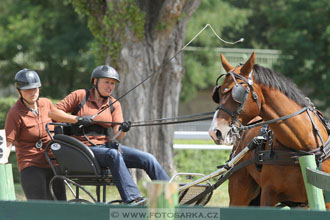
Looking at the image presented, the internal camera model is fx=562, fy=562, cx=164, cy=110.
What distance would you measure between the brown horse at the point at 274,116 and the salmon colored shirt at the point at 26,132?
1.86 meters

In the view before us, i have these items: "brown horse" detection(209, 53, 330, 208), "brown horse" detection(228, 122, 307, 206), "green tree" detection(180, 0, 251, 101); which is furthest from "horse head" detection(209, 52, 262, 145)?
"green tree" detection(180, 0, 251, 101)

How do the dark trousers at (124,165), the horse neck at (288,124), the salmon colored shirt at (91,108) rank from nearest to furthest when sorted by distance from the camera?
the horse neck at (288,124) < the dark trousers at (124,165) < the salmon colored shirt at (91,108)

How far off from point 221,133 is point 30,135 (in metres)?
2.00

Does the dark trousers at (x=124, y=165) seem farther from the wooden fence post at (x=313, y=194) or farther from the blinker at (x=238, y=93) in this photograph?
the wooden fence post at (x=313, y=194)

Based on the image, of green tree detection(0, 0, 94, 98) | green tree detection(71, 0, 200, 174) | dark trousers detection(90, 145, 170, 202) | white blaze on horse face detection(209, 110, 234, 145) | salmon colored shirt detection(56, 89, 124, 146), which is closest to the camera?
white blaze on horse face detection(209, 110, 234, 145)

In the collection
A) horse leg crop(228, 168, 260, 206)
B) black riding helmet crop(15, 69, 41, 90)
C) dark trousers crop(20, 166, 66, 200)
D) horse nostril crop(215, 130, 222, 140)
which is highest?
black riding helmet crop(15, 69, 41, 90)

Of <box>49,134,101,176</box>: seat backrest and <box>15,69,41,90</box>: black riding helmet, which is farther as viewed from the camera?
<box>15,69,41,90</box>: black riding helmet

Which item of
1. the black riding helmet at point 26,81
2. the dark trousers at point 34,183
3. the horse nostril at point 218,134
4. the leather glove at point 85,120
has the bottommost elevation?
the dark trousers at point 34,183

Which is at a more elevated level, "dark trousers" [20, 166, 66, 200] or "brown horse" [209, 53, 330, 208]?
"brown horse" [209, 53, 330, 208]

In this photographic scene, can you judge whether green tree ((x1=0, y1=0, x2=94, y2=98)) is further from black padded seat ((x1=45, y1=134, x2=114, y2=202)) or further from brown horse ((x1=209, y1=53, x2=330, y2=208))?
brown horse ((x1=209, y1=53, x2=330, y2=208))

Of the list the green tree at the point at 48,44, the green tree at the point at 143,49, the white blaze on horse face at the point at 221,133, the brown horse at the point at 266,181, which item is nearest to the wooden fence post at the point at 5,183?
the white blaze on horse face at the point at 221,133

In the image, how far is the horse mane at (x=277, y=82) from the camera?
485 cm

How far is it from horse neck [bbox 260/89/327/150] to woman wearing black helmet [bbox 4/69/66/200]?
2188 millimetres

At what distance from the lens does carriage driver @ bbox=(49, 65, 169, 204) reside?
5.16 m
